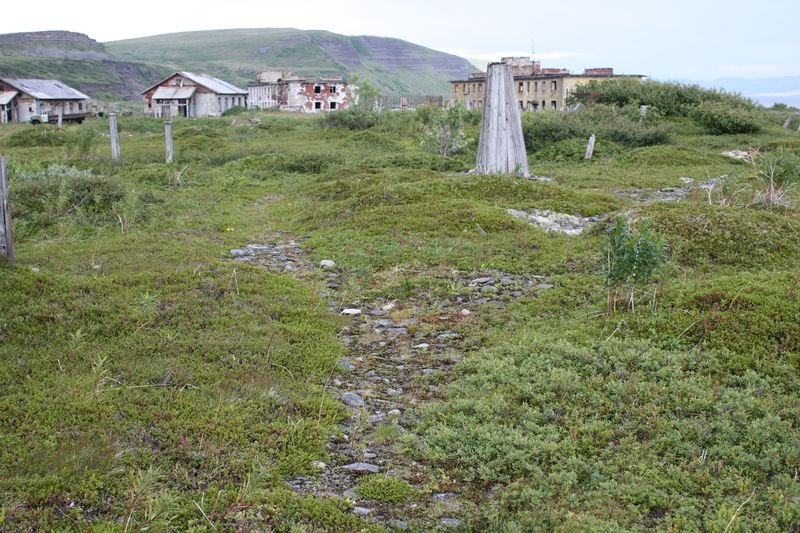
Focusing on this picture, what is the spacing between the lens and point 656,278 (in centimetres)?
826

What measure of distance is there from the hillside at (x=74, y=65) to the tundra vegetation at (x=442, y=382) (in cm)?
9413

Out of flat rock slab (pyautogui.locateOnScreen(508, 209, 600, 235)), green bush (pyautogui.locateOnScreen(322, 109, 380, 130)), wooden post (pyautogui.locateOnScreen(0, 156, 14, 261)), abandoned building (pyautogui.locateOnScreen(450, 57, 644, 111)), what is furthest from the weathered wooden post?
abandoned building (pyautogui.locateOnScreen(450, 57, 644, 111))

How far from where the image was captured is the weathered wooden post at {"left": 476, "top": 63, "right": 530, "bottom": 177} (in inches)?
687

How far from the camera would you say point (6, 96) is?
54.6m

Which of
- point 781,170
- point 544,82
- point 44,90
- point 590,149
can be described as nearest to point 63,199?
point 781,170

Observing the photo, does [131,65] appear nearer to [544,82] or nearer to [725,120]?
[544,82]

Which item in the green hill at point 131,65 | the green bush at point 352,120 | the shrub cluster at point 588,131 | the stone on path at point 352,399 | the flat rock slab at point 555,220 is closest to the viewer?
the stone on path at point 352,399

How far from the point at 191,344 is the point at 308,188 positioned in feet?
38.8

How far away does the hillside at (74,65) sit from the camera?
98875mm

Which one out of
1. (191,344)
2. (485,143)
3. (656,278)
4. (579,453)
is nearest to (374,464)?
(579,453)

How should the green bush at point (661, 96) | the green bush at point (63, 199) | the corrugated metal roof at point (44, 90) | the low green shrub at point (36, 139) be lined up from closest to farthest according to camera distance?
the green bush at point (63, 199)
the low green shrub at point (36, 139)
the green bush at point (661, 96)
the corrugated metal roof at point (44, 90)

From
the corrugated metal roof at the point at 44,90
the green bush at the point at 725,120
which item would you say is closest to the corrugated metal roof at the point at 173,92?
the corrugated metal roof at the point at 44,90

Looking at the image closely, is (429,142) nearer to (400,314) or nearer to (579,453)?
(400,314)

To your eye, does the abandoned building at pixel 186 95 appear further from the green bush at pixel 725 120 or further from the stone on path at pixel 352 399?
the stone on path at pixel 352 399
